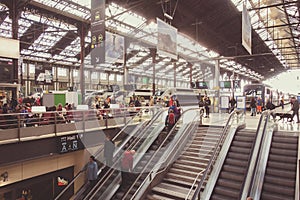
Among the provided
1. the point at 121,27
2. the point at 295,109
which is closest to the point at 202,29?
the point at 121,27

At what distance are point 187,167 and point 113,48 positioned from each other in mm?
5496

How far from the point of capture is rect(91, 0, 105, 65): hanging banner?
8.66 metres

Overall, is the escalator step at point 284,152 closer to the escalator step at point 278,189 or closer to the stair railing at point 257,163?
the stair railing at point 257,163

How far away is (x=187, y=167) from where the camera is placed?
7.64 metres

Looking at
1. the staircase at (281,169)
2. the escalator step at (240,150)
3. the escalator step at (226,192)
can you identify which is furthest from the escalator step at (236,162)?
the escalator step at (226,192)

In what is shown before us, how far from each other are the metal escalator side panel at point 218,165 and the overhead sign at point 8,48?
1030 centimetres

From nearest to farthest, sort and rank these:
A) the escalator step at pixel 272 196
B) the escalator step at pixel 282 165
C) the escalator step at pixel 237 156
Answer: the escalator step at pixel 272 196 < the escalator step at pixel 282 165 < the escalator step at pixel 237 156

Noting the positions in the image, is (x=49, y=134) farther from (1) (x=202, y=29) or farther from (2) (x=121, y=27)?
(2) (x=121, y=27)

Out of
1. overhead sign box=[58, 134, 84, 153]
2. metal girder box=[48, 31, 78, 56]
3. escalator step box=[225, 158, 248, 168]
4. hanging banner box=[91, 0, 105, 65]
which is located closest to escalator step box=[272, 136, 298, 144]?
escalator step box=[225, 158, 248, 168]

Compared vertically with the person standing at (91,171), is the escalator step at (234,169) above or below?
above

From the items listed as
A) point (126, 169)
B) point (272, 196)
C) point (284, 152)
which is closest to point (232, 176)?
point (272, 196)

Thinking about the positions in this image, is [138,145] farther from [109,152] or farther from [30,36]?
[30,36]

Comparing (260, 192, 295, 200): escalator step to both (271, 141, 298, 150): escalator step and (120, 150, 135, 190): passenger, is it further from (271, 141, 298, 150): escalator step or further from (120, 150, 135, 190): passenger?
(120, 150, 135, 190): passenger

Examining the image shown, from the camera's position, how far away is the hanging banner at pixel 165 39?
893 centimetres
